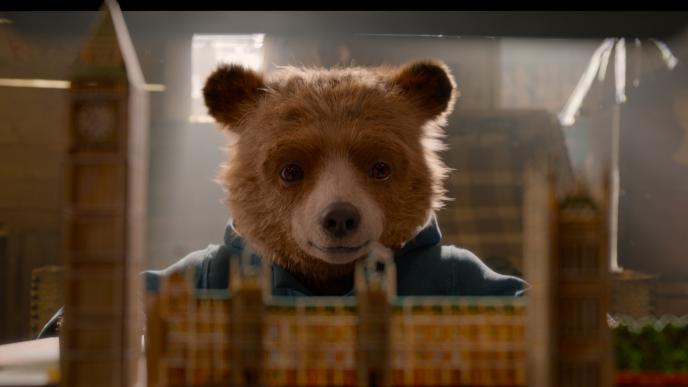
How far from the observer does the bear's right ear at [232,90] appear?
191 cm

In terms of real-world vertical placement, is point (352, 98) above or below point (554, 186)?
above

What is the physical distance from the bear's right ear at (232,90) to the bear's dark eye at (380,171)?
0.38m

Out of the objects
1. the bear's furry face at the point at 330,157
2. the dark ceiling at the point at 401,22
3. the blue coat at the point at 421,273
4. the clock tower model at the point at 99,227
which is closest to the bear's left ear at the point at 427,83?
the bear's furry face at the point at 330,157

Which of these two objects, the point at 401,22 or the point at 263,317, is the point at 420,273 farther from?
the point at 401,22

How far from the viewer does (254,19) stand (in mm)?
1947

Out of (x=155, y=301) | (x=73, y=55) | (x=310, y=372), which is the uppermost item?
(x=73, y=55)

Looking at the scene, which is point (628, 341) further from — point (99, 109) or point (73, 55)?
point (73, 55)

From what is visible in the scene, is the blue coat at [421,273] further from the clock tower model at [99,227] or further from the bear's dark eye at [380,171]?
the clock tower model at [99,227]

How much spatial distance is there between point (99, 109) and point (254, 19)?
60 cm

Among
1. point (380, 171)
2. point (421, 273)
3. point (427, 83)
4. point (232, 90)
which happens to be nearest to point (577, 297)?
point (421, 273)

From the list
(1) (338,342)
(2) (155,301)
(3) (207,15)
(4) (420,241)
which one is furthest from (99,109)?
(4) (420,241)

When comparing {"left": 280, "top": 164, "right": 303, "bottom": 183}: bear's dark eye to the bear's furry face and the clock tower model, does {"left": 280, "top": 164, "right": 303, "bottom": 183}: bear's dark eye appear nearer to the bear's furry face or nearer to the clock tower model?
→ the bear's furry face

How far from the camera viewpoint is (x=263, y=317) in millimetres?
1461
